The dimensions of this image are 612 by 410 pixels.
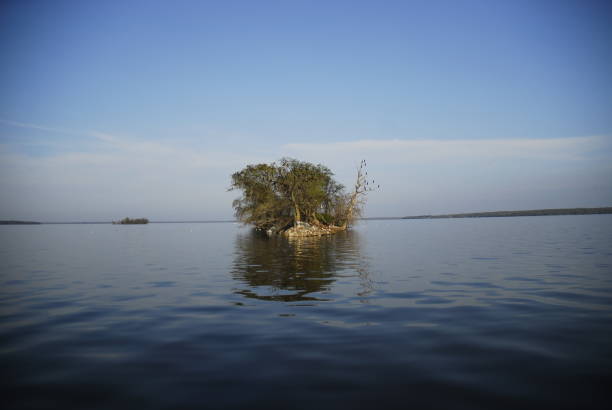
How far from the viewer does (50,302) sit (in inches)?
398

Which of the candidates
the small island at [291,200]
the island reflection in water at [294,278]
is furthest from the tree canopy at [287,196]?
the island reflection in water at [294,278]

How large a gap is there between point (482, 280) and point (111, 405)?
475 inches

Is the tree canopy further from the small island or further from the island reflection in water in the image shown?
the island reflection in water

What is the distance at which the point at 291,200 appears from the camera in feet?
181

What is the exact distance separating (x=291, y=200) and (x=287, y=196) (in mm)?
1149

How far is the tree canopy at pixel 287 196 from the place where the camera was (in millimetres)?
54188

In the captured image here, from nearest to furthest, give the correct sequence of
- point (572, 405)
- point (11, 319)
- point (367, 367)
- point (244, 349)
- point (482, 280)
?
point (572, 405) → point (367, 367) → point (244, 349) → point (11, 319) → point (482, 280)

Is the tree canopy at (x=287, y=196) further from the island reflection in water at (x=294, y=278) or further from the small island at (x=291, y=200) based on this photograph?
the island reflection in water at (x=294, y=278)

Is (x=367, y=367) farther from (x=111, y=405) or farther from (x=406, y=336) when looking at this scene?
(x=111, y=405)

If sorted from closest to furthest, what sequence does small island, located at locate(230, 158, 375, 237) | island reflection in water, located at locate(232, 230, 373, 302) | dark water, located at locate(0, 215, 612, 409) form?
dark water, located at locate(0, 215, 612, 409) → island reflection in water, located at locate(232, 230, 373, 302) → small island, located at locate(230, 158, 375, 237)

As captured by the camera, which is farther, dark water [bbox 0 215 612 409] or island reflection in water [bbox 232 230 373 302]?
island reflection in water [bbox 232 230 373 302]

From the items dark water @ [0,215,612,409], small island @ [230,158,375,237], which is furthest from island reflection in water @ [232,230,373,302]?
small island @ [230,158,375,237]

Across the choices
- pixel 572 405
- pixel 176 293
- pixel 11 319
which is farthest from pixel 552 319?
pixel 11 319

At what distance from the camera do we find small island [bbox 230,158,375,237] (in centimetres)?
5391
